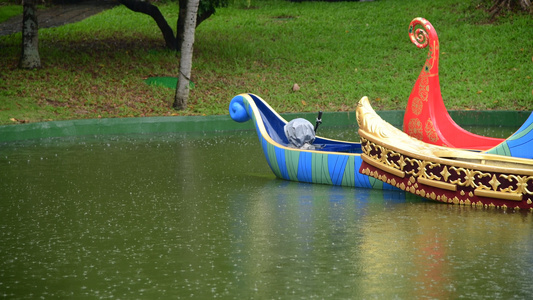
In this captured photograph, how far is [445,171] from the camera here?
25.7 feet

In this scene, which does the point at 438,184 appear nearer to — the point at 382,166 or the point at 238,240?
the point at 382,166

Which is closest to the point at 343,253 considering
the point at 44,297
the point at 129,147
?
the point at 44,297

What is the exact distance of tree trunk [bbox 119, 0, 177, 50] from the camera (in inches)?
777

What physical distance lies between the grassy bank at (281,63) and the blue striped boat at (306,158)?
5.81 meters

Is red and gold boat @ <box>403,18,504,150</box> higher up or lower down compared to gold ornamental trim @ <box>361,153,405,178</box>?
higher up

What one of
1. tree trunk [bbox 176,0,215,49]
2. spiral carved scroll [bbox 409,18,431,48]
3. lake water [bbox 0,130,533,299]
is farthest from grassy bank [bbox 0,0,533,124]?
spiral carved scroll [bbox 409,18,431,48]

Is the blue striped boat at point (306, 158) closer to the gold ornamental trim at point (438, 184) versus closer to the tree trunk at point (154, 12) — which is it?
the gold ornamental trim at point (438, 184)

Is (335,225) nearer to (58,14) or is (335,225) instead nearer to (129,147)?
(129,147)

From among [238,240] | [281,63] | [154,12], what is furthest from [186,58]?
[238,240]

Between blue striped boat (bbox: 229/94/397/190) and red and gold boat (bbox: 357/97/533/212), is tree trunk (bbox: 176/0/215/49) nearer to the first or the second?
blue striped boat (bbox: 229/94/397/190)

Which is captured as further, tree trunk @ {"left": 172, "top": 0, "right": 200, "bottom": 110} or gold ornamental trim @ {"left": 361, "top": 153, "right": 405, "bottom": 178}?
tree trunk @ {"left": 172, "top": 0, "right": 200, "bottom": 110}

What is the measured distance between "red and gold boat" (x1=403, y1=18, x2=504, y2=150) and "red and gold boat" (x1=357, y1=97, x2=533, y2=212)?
2.17 feet

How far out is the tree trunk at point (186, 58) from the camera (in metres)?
15.5

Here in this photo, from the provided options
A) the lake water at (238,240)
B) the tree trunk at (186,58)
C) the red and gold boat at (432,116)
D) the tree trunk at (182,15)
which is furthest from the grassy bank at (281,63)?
the red and gold boat at (432,116)
